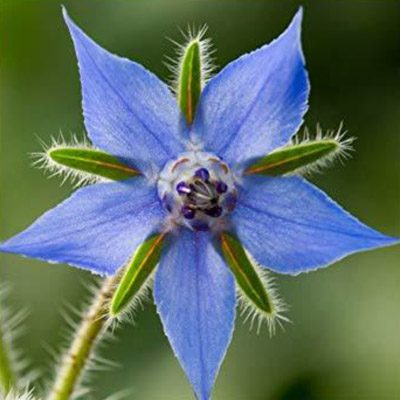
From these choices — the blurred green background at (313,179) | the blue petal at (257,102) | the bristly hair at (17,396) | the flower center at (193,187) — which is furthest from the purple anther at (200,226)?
the blurred green background at (313,179)

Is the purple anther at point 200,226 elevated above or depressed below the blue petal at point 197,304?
above

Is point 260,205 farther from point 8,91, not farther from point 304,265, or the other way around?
point 8,91

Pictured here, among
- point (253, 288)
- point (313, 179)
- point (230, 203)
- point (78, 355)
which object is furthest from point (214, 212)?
point (313, 179)

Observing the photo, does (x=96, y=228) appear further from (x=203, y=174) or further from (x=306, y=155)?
(x=306, y=155)

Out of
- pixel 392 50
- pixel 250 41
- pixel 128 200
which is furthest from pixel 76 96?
pixel 128 200

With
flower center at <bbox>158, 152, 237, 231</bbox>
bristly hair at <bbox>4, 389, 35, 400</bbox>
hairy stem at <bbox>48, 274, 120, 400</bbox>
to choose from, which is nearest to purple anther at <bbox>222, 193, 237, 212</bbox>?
flower center at <bbox>158, 152, 237, 231</bbox>

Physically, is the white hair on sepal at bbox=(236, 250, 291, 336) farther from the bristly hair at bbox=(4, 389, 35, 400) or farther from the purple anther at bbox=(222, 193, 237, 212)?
the bristly hair at bbox=(4, 389, 35, 400)

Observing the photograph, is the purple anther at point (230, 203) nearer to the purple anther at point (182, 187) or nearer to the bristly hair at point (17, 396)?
the purple anther at point (182, 187)
